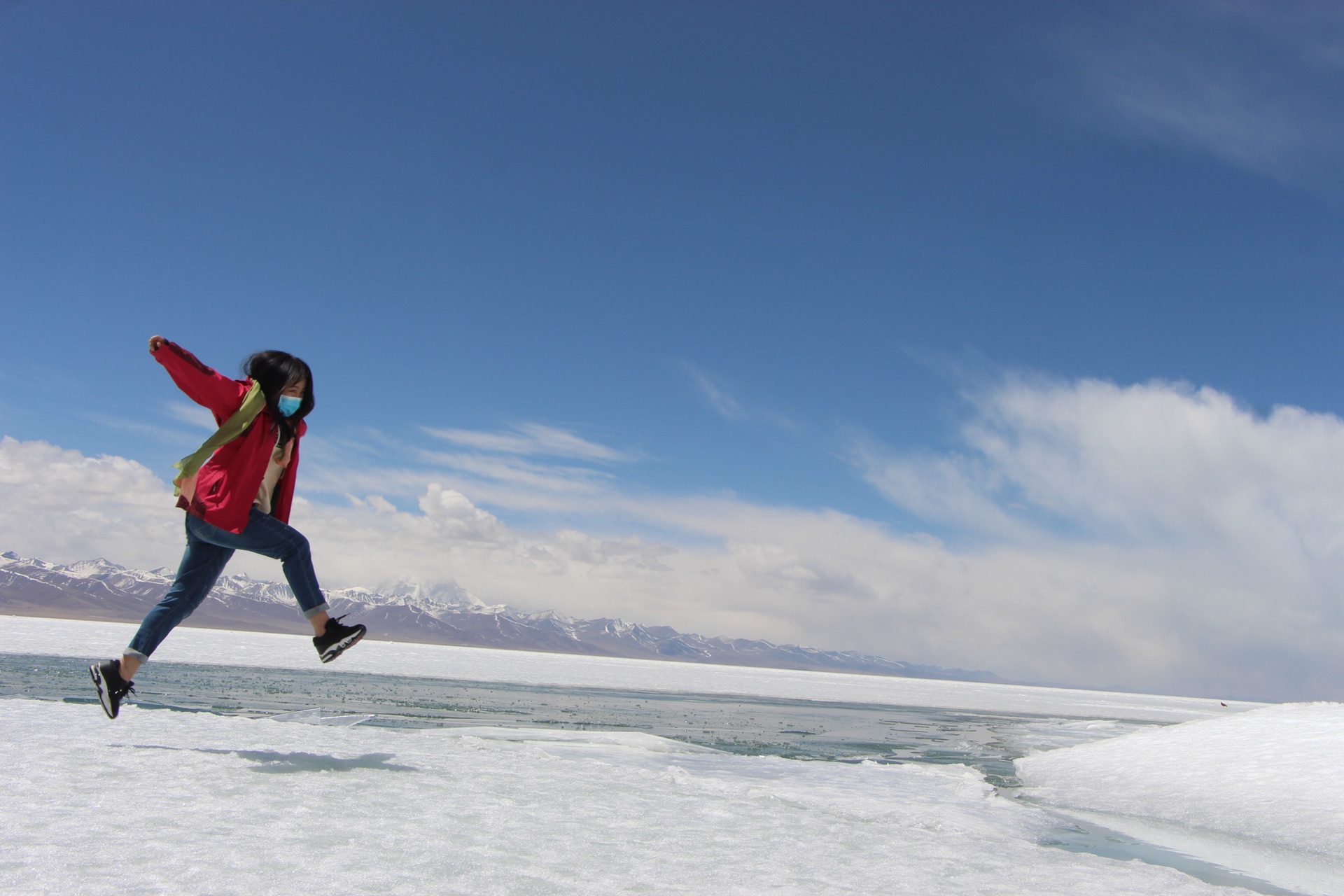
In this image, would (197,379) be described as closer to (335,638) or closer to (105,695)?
(335,638)

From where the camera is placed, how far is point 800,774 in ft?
21.1

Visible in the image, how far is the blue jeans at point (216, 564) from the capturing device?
3840 mm

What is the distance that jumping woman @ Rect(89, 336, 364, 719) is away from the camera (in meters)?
3.75

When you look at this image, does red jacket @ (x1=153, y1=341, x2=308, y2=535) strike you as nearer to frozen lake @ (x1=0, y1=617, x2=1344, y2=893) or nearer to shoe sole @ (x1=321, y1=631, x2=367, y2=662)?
shoe sole @ (x1=321, y1=631, x2=367, y2=662)

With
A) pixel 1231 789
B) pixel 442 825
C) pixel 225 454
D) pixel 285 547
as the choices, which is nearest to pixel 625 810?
pixel 442 825

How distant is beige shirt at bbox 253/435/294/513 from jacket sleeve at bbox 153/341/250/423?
Result: 306 mm

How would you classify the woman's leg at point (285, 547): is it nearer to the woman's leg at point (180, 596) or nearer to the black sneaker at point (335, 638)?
the black sneaker at point (335, 638)

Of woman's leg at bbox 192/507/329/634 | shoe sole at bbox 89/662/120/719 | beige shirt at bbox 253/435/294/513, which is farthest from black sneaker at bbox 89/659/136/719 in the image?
beige shirt at bbox 253/435/294/513

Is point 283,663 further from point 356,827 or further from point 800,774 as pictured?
point 356,827

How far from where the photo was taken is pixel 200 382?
367 centimetres

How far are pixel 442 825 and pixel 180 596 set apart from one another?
6.61 feet

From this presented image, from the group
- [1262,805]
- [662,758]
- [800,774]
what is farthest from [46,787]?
[1262,805]

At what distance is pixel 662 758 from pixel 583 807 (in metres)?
3.00

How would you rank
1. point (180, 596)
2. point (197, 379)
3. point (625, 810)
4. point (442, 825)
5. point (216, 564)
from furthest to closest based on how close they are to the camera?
point (216, 564), point (180, 596), point (625, 810), point (197, 379), point (442, 825)
